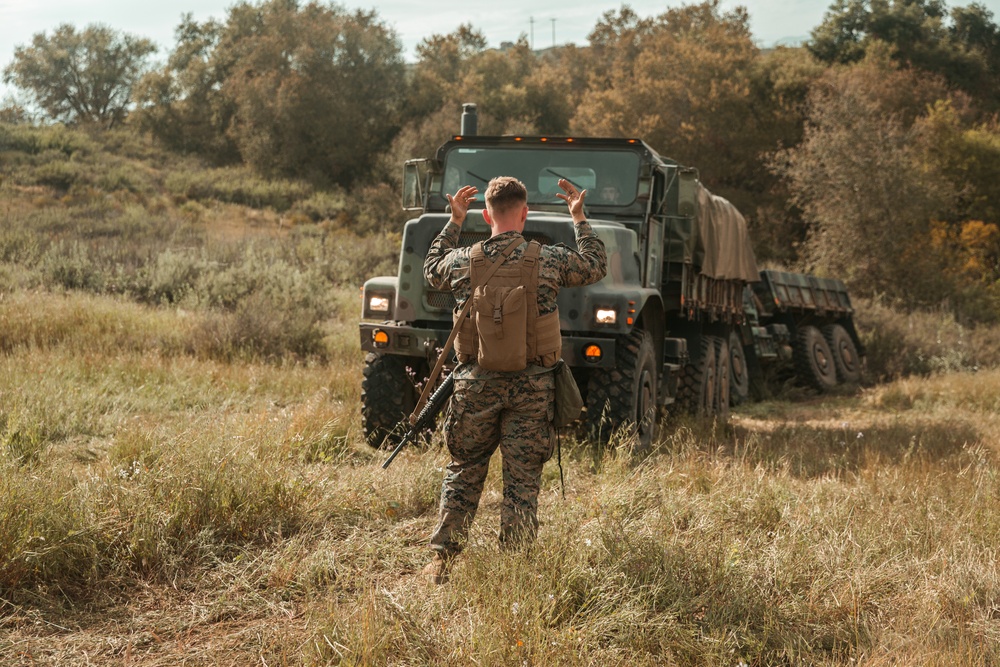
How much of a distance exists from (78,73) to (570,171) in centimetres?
4359

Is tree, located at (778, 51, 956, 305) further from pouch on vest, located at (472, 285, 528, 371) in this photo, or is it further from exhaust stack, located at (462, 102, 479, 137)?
pouch on vest, located at (472, 285, 528, 371)

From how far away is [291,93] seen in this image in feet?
114

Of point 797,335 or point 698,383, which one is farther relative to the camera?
point 797,335

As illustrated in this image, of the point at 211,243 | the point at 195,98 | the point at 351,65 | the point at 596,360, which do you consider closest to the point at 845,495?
the point at 596,360

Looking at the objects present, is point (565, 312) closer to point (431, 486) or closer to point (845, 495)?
point (431, 486)

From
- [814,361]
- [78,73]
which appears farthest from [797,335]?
[78,73]

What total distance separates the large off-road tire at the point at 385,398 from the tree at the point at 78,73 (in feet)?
138

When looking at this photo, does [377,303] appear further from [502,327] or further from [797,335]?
[797,335]

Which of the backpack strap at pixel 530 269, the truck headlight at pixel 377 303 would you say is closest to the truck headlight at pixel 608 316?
the truck headlight at pixel 377 303

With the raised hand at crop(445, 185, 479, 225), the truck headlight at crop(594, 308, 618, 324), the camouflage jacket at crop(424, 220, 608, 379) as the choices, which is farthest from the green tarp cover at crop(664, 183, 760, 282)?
the raised hand at crop(445, 185, 479, 225)

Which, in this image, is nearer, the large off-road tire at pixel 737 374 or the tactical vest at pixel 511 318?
the tactical vest at pixel 511 318

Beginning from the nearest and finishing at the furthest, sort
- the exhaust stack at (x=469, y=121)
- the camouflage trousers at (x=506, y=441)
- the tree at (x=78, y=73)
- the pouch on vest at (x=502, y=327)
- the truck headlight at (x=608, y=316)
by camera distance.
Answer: the pouch on vest at (x=502, y=327) < the camouflage trousers at (x=506, y=441) < the truck headlight at (x=608, y=316) < the exhaust stack at (x=469, y=121) < the tree at (x=78, y=73)

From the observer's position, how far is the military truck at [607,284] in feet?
21.4

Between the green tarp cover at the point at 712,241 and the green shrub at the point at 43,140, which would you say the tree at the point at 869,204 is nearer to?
the green tarp cover at the point at 712,241
